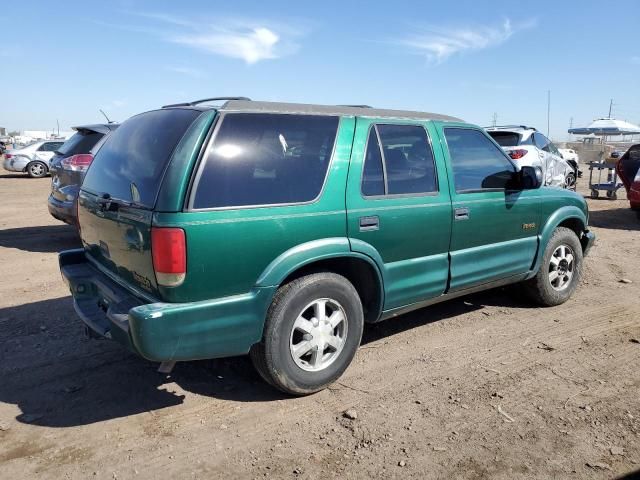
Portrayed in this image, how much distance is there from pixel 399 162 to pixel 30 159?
2086 cm

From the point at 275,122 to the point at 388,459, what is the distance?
2.09m

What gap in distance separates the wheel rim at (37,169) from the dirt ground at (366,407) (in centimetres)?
1814

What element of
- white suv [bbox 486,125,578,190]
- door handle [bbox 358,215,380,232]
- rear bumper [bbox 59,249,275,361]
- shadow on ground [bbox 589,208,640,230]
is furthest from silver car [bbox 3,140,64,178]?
door handle [bbox 358,215,380,232]

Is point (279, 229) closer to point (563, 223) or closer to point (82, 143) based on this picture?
point (563, 223)

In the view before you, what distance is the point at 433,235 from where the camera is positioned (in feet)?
13.0

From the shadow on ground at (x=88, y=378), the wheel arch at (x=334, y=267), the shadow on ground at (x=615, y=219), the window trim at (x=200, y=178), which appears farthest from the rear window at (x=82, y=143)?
the shadow on ground at (x=615, y=219)

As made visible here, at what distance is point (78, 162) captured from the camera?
723cm

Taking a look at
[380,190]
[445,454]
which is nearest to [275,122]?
[380,190]

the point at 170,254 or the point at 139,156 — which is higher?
the point at 139,156

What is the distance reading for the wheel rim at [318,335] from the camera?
11.0 feet

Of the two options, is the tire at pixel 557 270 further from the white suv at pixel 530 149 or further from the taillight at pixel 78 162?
the taillight at pixel 78 162

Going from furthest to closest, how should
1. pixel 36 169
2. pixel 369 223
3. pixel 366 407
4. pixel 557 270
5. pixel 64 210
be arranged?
pixel 36 169, pixel 64 210, pixel 557 270, pixel 369 223, pixel 366 407

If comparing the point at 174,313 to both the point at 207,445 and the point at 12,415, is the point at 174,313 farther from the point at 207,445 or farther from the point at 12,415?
the point at 12,415

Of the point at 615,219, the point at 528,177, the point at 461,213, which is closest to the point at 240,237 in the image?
the point at 461,213
